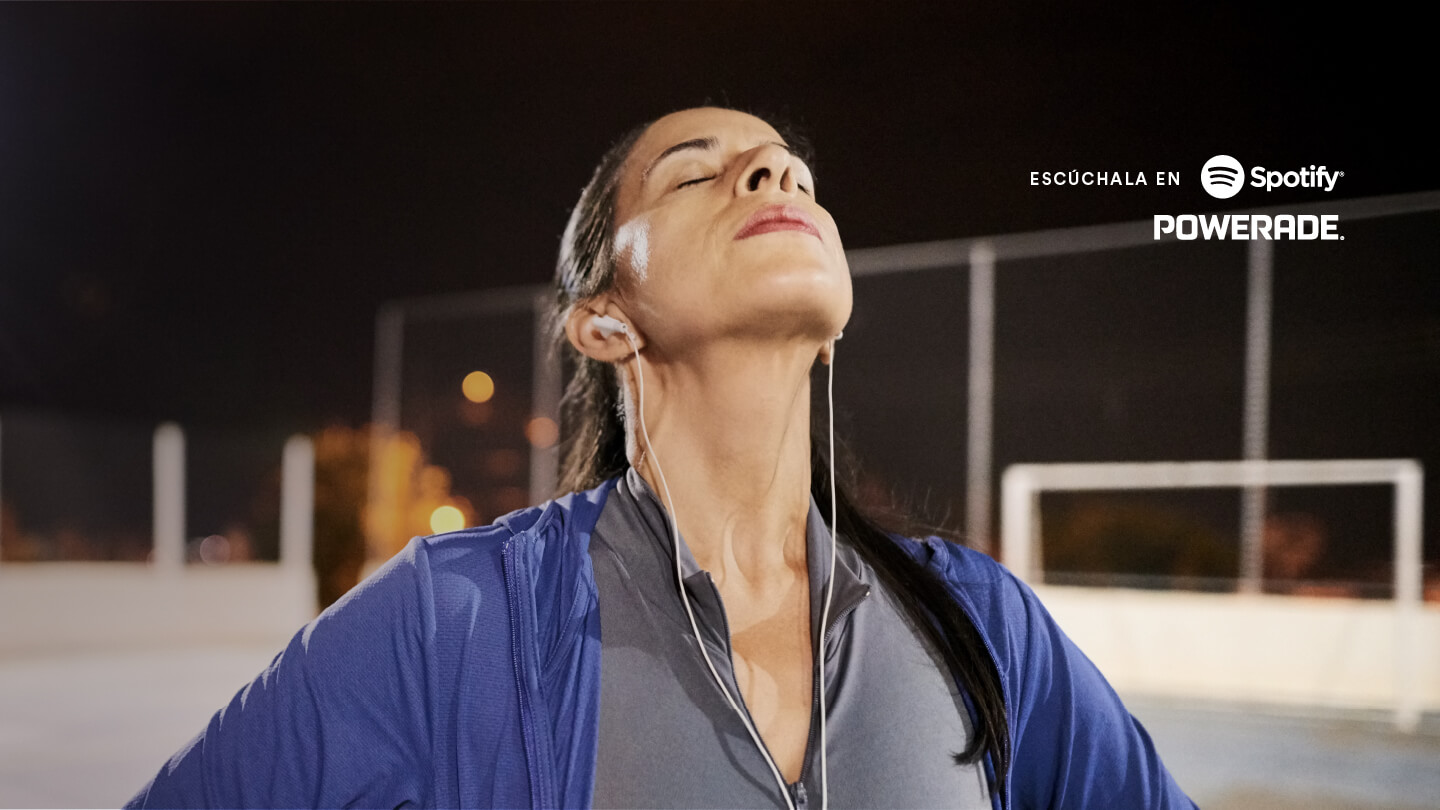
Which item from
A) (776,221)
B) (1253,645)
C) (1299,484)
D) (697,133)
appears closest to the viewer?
(776,221)

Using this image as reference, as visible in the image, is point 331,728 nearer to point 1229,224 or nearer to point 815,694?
point 815,694

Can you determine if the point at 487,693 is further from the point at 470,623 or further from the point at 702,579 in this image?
the point at 702,579

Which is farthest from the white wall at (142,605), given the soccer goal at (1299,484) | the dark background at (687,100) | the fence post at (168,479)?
the soccer goal at (1299,484)

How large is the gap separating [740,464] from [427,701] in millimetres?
345

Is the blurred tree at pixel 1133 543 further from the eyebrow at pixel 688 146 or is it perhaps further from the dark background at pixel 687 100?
the eyebrow at pixel 688 146

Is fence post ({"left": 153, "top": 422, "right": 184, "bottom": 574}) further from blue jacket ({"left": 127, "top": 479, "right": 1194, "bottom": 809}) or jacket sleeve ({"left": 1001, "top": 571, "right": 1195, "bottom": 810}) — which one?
jacket sleeve ({"left": 1001, "top": 571, "right": 1195, "bottom": 810})

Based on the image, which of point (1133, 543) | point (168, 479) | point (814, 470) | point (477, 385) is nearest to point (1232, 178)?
point (814, 470)

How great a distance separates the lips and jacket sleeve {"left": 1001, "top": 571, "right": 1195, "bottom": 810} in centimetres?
41

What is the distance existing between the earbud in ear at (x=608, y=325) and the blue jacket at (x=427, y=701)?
0.25 m

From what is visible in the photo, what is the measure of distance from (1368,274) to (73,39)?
349cm

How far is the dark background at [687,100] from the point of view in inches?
69.1

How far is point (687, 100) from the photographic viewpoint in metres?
1.75

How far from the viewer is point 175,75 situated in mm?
2346

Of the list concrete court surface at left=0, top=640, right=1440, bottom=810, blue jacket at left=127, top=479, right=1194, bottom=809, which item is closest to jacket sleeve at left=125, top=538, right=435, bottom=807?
blue jacket at left=127, top=479, right=1194, bottom=809
